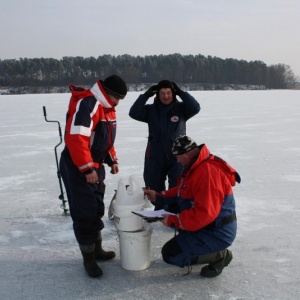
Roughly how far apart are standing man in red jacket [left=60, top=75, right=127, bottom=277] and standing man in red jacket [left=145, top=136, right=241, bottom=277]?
55cm

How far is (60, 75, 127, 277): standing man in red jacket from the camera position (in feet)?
8.89

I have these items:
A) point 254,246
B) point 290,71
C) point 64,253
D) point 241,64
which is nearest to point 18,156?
point 64,253

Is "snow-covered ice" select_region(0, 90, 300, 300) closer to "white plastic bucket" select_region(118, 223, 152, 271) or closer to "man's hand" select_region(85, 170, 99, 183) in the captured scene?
"white plastic bucket" select_region(118, 223, 152, 271)

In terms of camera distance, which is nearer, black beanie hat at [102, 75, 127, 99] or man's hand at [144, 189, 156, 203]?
black beanie hat at [102, 75, 127, 99]

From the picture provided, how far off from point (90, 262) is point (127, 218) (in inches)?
17.6

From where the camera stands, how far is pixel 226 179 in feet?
8.91

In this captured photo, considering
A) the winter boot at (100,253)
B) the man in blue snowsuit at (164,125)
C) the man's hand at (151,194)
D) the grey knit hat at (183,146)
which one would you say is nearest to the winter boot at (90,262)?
the winter boot at (100,253)

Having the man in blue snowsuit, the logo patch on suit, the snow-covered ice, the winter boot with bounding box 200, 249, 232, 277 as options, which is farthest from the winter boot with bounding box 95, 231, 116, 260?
the logo patch on suit

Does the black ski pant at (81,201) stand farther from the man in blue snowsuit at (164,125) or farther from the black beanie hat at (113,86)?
the man in blue snowsuit at (164,125)

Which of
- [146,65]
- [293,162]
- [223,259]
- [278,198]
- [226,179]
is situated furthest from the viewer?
[146,65]

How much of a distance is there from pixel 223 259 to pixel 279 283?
42 centimetres

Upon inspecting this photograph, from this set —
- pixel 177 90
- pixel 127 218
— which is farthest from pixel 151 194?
pixel 177 90

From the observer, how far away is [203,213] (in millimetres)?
2627

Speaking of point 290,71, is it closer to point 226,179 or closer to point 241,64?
point 241,64
